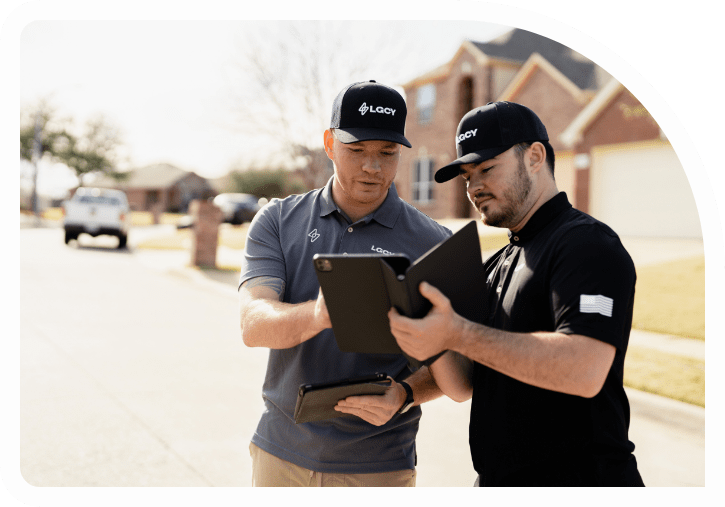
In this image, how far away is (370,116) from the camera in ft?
7.26

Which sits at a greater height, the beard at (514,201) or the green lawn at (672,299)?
the beard at (514,201)

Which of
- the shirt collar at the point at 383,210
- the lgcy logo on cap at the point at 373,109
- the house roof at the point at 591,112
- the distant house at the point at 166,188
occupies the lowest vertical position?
the distant house at the point at 166,188

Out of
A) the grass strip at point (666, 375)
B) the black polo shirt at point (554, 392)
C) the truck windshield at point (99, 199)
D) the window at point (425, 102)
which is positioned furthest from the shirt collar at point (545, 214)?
the window at point (425, 102)

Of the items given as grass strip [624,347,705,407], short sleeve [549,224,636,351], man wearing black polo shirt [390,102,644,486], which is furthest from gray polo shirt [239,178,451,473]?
grass strip [624,347,705,407]

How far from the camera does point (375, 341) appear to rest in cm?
Answer: 190

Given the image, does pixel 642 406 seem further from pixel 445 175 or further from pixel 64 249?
pixel 64 249

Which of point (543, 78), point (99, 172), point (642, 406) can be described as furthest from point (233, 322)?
point (99, 172)

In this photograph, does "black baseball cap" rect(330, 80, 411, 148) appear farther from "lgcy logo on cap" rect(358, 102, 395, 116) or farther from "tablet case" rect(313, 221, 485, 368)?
"tablet case" rect(313, 221, 485, 368)

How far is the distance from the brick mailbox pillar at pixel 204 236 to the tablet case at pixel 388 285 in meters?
15.1

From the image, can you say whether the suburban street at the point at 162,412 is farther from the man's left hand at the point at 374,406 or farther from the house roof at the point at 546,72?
the house roof at the point at 546,72

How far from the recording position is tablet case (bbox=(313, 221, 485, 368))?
5.46 feet

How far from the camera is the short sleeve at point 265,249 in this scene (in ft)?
7.43

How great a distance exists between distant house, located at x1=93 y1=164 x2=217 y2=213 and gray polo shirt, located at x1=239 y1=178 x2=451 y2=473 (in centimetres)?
6911

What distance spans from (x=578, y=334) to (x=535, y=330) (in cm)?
18
